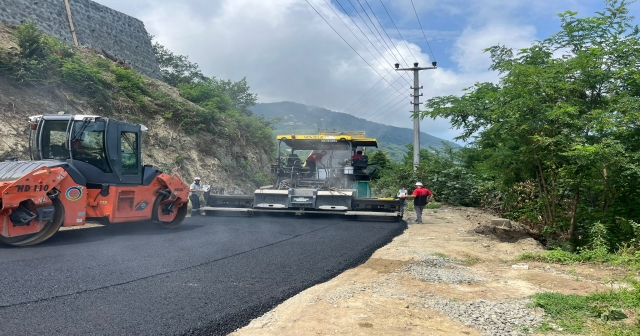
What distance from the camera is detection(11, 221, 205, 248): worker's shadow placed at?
6.47 meters

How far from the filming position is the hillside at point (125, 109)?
11406mm

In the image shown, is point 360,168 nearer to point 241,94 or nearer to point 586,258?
point 586,258

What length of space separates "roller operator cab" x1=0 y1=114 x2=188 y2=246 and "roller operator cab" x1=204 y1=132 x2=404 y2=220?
2.70m

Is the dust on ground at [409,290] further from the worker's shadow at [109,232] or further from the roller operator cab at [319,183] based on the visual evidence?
the worker's shadow at [109,232]

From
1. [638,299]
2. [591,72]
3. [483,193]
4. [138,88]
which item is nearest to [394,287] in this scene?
[638,299]

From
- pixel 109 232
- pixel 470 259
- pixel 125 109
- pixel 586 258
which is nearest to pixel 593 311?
pixel 470 259

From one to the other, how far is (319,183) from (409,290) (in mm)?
7236

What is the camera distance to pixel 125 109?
47.0ft

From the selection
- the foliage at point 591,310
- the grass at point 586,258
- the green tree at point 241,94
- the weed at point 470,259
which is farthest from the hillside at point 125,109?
the foliage at point 591,310

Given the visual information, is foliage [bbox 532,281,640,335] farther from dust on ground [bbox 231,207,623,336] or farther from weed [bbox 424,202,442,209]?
weed [bbox 424,202,442,209]

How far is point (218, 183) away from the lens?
16031mm

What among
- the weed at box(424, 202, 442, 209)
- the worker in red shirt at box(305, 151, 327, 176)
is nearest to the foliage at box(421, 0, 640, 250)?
the worker in red shirt at box(305, 151, 327, 176)

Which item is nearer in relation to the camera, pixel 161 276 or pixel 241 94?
pixel 161 276

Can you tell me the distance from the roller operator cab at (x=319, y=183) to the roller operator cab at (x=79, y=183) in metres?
2.70
